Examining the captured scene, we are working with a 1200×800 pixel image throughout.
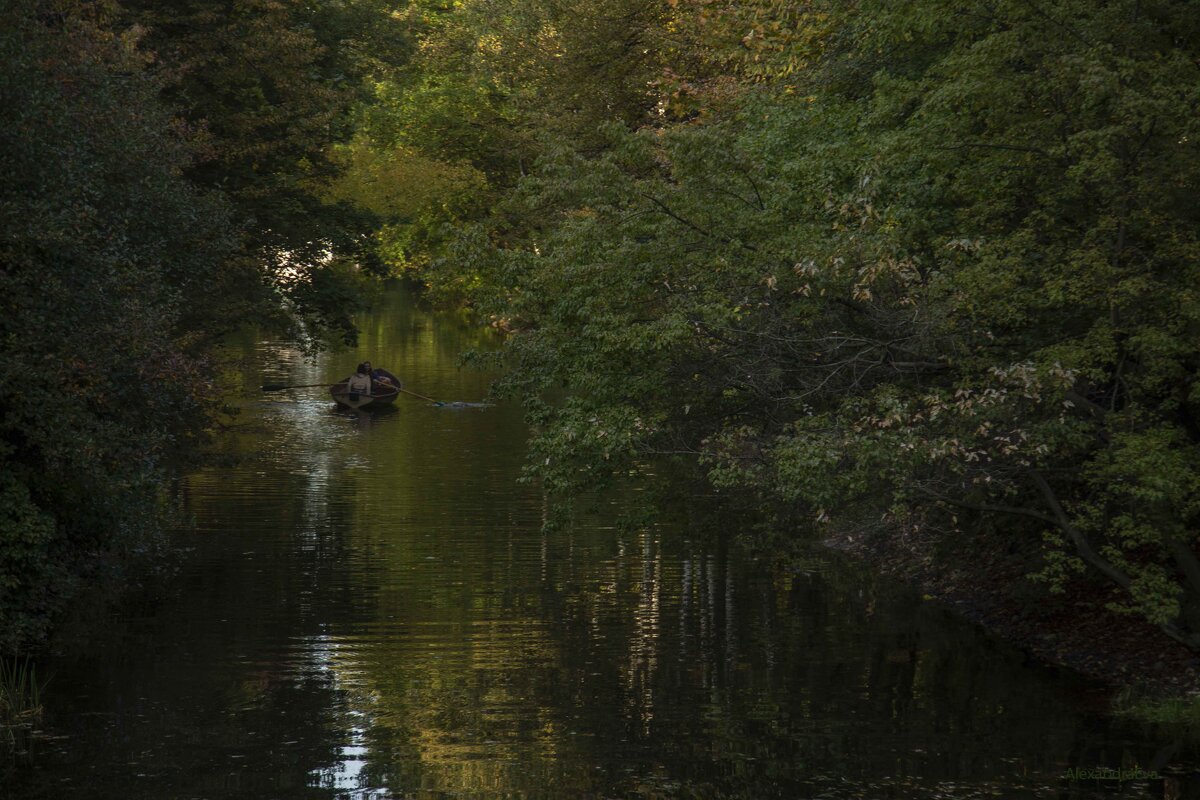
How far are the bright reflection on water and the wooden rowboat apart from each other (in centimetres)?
1624

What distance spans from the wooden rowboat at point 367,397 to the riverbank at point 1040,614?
23878mm

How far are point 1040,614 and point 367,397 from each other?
2994 cm

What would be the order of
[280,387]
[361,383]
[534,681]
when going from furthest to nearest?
[280,387]
[361,383]
[534,681]

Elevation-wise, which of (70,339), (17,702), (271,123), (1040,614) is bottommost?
(17,702)

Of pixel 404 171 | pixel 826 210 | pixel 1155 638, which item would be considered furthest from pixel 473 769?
pixel 404 171

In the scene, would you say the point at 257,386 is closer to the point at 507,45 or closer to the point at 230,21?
the point at 507,45

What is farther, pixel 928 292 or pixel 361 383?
pixel 361 383

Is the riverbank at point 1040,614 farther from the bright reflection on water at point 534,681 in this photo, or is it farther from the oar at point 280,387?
the oar at point 280,387

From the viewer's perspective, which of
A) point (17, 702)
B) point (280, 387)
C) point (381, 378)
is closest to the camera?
point (17, 702)

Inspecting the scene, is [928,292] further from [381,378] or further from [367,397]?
[381,378]

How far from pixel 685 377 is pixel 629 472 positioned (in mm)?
1854

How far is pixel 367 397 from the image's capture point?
4853cm

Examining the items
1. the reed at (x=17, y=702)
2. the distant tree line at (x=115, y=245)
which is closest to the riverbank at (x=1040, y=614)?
the distant tree line at (x=115, y=245)

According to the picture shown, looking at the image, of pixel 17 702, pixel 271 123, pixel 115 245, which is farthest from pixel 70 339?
pixel 271 123
